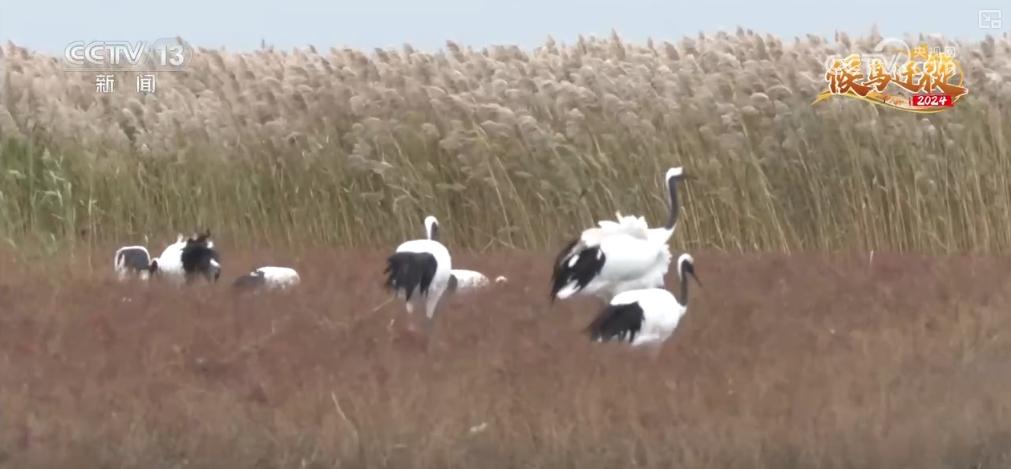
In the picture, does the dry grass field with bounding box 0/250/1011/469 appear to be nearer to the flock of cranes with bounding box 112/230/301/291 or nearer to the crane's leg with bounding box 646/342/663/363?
the crane's leg with bounding box 646/342/663/363

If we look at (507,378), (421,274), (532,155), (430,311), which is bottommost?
(507,378)

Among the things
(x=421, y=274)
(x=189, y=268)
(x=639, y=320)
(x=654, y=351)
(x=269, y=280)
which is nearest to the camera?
(x=639, y=320)

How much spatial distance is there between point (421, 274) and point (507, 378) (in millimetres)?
1442

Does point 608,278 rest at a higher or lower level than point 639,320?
higher

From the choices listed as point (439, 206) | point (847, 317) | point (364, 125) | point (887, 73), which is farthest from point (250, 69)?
point (847, 317)

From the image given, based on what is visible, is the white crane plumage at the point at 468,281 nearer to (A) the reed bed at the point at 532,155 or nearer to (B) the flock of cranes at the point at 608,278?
(B) the flock of cranes at the point at 608,278

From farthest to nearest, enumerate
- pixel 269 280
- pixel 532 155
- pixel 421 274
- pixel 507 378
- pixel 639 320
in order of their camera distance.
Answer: pixel 532 155 < pixel 269 280 < pixel 421 274 < pixel 639 320 < pixel 507 378

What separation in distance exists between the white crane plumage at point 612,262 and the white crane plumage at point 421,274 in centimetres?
65

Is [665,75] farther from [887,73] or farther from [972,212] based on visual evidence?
[972,212]

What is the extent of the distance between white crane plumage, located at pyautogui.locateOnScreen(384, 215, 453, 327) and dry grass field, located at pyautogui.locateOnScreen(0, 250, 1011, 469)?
212 mm

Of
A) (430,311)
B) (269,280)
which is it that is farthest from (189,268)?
(430,311)

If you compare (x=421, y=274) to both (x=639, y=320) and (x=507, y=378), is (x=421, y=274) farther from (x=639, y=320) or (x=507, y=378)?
(x=507, y=378)

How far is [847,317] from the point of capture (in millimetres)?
9664

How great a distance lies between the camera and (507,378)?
7.58 metres
